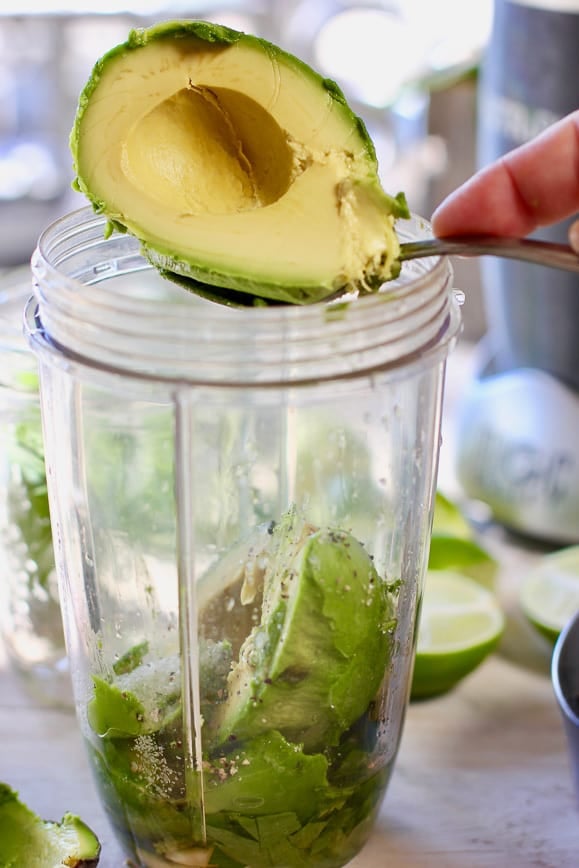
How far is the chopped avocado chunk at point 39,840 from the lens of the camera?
1.49 feet

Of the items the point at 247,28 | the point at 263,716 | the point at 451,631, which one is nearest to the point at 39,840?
the point at 263,716

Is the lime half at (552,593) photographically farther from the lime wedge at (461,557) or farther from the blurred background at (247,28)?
the blurred background at (247,28)

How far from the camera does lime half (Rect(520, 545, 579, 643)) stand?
0.63m

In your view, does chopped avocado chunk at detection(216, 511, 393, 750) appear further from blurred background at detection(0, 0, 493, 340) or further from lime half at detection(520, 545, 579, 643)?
blurred background at detection(0, 0, 493, 340)

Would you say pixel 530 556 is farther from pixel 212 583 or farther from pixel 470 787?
pixel 212 583

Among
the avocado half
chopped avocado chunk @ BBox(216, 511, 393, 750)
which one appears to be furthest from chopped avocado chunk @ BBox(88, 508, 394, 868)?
the avocado half

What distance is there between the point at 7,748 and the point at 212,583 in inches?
7.5

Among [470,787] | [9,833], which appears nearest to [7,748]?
[9,833]

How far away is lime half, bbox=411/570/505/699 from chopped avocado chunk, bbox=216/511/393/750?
134mm

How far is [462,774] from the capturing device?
0.56 m

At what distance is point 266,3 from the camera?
1.53m

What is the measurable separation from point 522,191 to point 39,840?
0.35 m

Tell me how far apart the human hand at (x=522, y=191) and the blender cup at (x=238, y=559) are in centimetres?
3

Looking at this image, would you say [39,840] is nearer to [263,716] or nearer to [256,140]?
[263,716]
